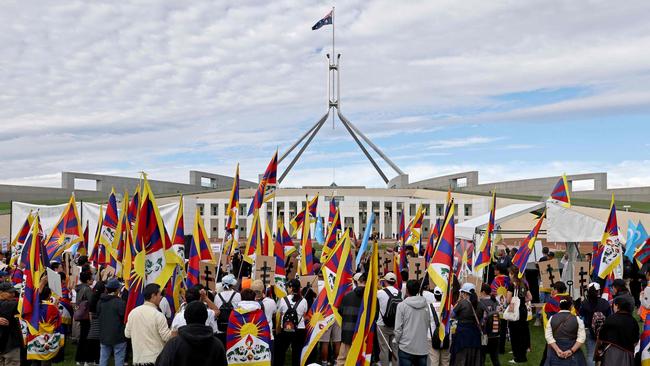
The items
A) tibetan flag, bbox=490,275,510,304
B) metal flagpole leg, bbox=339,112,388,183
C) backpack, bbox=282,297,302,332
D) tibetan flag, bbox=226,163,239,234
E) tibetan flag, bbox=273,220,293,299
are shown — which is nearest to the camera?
backpack, bbox=282,297,302,332

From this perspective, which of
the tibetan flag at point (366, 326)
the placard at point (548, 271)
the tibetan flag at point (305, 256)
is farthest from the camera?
the tibetan flag at point (305, 256)

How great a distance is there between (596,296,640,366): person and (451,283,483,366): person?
60.9 inches

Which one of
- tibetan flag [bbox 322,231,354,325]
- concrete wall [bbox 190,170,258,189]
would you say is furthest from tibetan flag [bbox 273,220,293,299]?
concrete wall [bbox 190,170,258,189]

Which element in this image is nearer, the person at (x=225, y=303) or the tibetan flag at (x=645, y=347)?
the tibetan flag at (x=645, y=347)

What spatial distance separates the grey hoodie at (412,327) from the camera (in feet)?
25.3

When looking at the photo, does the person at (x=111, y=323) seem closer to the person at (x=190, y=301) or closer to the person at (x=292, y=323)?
the person at (x=190, y=301)

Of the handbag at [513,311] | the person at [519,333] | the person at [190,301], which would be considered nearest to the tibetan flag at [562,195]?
the person at [519,333]

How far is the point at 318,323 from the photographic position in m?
8.87

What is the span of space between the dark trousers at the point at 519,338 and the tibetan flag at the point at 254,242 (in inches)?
181

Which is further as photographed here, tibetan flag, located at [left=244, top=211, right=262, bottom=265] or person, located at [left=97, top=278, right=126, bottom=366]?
tibetan flag, located at [left=244, top=211, right=262, bottom=265]

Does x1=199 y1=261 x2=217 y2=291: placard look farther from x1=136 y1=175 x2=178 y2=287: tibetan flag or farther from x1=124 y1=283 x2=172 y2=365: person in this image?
x1=124 y1=283 x2=172 y2=365: person

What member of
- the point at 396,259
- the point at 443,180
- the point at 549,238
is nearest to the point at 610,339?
the point at 396,259

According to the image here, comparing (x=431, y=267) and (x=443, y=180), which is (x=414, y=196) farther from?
(x=431, y=267)

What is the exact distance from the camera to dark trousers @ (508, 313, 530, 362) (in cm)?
1049
